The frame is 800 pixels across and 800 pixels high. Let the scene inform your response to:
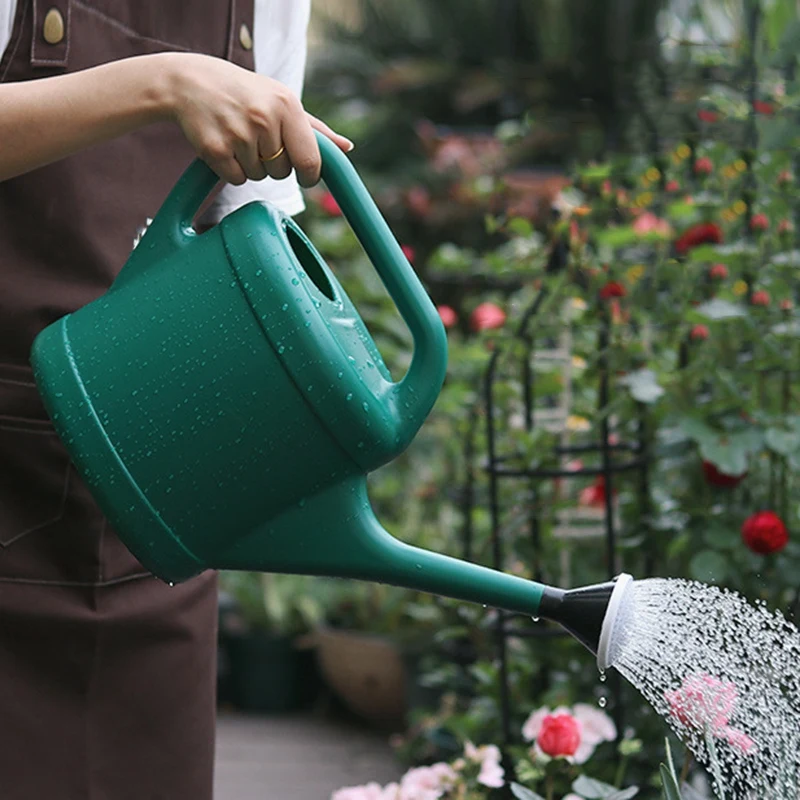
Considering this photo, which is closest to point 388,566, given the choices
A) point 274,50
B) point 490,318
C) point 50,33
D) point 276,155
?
point 276,155

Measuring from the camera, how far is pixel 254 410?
3.30ft

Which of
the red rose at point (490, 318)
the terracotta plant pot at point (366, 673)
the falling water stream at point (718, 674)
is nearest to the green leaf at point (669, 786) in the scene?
the falling water stream at point (718, 674)

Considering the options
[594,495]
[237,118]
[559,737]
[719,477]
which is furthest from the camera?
[594,495]

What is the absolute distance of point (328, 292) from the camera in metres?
1.09

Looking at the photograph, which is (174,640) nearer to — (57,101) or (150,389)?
(150,389)

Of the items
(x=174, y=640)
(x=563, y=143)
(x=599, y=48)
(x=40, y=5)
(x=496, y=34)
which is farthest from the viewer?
(x=496, y=34)

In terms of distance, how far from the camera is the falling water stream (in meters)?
1.06

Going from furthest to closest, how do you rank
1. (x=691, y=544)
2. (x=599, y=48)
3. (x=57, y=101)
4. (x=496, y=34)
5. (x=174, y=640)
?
(x=496, y=34), (x=599, y=48), (x=691, y=544), (x=174, y=640), (x=57, y=101)

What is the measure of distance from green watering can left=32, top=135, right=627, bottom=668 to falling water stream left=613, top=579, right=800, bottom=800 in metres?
0.08

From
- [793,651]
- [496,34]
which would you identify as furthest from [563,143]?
[793,651]

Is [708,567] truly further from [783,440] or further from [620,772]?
[620,772]

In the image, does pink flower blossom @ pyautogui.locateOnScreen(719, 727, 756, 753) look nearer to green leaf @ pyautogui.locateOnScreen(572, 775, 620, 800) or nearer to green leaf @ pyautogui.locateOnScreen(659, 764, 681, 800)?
green leaf @ pyautogui.locateOnScreen(659, 764, 681, 800)

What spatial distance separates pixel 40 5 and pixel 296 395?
43 cm

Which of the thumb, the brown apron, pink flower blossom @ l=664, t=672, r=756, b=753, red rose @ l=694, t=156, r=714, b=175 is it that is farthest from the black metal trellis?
the thumb
